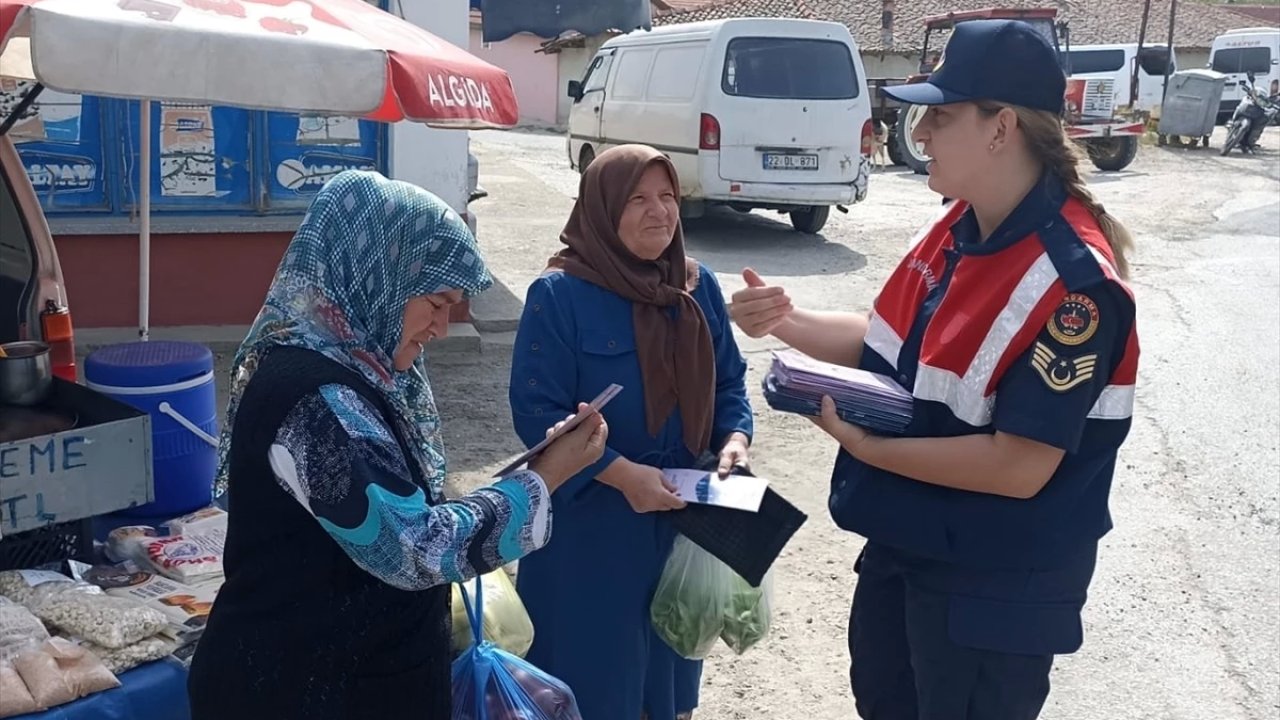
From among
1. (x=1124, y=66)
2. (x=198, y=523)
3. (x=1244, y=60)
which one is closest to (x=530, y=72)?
(x=1124, y=66)

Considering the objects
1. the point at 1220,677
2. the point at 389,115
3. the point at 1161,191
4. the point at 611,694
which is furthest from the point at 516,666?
the point at 1161,191

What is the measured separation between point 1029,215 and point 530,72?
29.8m

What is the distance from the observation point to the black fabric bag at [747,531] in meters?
2.65

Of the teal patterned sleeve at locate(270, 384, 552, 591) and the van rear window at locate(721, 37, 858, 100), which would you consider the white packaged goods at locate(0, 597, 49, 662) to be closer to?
the teal patterned sleeve at locate(270, 384, 552, 591)

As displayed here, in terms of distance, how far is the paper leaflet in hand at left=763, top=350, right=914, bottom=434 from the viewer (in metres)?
2.31

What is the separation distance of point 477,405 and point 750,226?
7195 mm

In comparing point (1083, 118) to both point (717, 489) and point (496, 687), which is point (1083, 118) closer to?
point (717, 489)

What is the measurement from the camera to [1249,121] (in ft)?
68.7

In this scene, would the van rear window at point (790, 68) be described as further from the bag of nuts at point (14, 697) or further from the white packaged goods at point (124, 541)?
the bag of nuts at point (14, 697)

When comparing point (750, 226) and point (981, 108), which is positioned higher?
point (981, 108)

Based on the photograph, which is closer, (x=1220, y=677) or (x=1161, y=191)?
(x=1220, y=677)

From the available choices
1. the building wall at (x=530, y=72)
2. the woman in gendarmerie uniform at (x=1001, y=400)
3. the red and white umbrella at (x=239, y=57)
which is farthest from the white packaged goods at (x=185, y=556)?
the building wall at (x=530, y=72)

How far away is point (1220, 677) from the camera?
391 cm

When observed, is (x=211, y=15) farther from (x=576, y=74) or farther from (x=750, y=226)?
(x=576, y=74)
